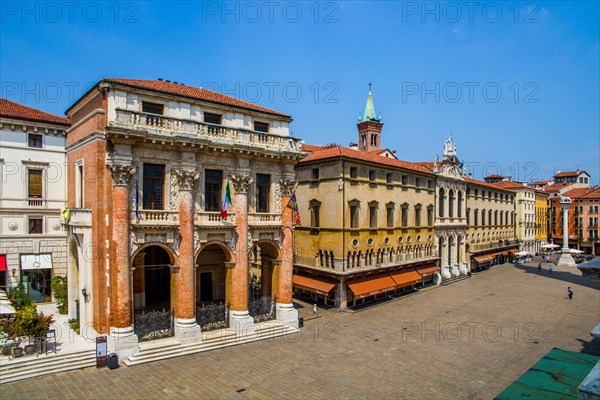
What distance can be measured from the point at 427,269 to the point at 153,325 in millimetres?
31028

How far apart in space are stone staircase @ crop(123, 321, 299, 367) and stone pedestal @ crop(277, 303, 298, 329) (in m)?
→ 0.38

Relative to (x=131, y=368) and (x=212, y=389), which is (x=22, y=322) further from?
(x=212, y=389)

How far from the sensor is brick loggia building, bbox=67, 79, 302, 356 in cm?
2123

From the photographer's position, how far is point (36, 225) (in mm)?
30312

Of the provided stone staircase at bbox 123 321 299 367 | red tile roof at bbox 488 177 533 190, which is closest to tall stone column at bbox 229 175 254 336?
stone staircase at bbox 123 321 299 367

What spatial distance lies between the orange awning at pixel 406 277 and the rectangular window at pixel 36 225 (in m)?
30.6

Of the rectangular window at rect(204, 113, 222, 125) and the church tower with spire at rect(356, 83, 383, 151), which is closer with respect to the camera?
the rectangular window at rect(204, 113, 222, 125)

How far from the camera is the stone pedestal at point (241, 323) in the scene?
25.1m

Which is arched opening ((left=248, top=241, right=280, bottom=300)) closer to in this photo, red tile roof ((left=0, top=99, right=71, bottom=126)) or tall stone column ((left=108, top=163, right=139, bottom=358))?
tall stone column ((left=108, top=163, right=139, bottom=358))

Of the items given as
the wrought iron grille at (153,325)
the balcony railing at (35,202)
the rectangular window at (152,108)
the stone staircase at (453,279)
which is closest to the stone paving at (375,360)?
the wrought iron grille at (153,325)

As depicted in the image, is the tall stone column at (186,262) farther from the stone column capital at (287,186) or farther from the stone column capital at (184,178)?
the stone column capital at (287,186)

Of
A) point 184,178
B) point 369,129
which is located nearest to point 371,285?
point 184,178

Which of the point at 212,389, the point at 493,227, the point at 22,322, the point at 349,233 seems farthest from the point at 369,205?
the point at 493,227

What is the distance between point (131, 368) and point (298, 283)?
18.4 metres
